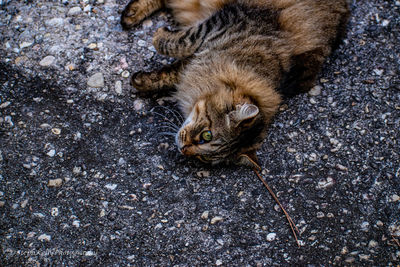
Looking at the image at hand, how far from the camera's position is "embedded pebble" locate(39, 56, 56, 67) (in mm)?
3322

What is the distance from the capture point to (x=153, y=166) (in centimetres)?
294

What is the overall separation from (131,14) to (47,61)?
3.00ft

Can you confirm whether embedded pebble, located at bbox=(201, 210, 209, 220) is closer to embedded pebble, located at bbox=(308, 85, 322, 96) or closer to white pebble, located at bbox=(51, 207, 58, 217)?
white pebble, located at bbox=(51, 207, 58, 217)

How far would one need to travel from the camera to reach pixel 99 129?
10.1ft

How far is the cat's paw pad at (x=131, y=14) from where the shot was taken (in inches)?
140

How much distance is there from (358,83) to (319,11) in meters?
0.75

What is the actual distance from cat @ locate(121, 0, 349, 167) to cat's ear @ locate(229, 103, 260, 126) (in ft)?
0.14

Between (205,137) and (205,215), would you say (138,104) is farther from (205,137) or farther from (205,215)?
(205,215)

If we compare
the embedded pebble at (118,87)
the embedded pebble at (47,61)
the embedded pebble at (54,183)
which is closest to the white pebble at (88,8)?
the embedded pebble at (47,61)

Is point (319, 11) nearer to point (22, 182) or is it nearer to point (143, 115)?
point (143, 115)

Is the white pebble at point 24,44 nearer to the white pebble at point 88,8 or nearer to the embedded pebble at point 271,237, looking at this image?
the white pebble at point 88,8

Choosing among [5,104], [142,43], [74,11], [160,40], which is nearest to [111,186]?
[5,104]

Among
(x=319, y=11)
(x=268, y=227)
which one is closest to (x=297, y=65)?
(x=319, y=11)

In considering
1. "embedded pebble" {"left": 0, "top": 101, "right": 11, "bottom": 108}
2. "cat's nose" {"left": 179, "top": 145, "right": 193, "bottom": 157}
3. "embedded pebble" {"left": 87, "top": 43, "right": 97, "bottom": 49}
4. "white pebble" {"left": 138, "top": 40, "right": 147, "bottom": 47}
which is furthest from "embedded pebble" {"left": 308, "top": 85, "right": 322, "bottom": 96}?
"embedded pebble" {"left": 0, "top": 101, "right": 11, "bottom": 108}
